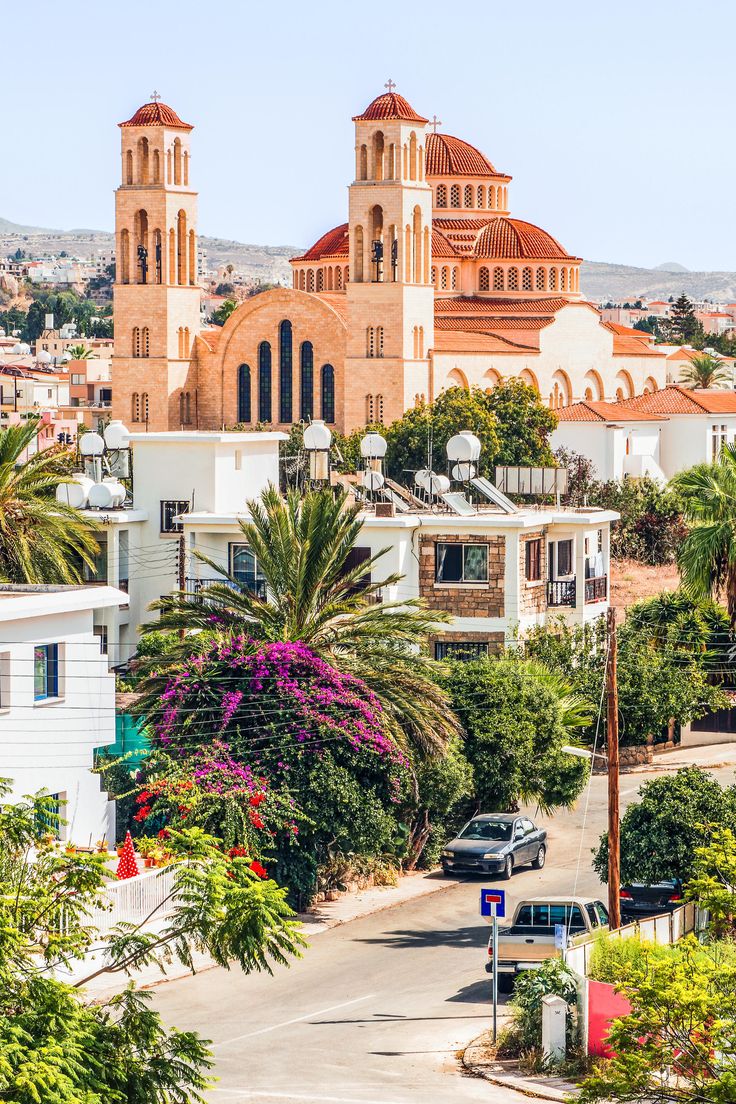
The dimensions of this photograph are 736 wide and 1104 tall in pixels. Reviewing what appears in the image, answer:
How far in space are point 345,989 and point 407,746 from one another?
5097 mm

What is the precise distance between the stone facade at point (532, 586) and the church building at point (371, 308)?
168 ft

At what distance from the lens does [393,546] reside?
120ft

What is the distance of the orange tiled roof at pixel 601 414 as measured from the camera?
82.3 m

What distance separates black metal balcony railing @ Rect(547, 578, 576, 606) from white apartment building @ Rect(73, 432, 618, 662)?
0.02 m

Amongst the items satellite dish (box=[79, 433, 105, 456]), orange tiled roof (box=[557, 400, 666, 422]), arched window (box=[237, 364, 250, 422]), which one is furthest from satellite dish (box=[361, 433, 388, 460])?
arched window (box=[237, 364, 250, 422])

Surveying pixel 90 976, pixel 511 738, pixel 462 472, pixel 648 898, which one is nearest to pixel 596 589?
pixel 462 472

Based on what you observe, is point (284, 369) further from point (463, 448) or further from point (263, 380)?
point (463, 448)

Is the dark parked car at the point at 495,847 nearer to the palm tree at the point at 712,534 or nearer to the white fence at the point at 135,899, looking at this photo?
the palm tree at the point at 712,534

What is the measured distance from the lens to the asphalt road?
21.0 metres

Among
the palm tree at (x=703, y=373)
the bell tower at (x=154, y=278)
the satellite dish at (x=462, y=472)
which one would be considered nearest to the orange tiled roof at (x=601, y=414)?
the bell tower at (x=154, y=278)

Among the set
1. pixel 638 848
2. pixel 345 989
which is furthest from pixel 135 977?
pixel 638 848

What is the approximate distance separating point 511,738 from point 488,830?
1345mm

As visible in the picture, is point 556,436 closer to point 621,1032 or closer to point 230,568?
point 230,568

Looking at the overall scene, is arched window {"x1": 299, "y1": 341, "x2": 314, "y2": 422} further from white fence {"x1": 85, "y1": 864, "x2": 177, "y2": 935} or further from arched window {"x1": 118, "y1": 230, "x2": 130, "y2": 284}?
white fence {"x1": 85, "y1": 864, "x2": 177, "y2": 935}
